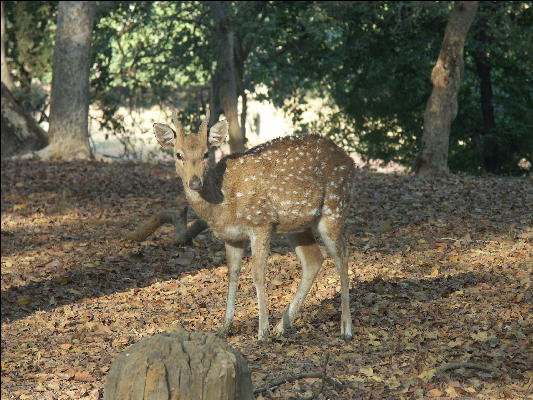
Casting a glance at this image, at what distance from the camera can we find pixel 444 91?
56.1 feet

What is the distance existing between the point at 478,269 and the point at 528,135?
11.5m

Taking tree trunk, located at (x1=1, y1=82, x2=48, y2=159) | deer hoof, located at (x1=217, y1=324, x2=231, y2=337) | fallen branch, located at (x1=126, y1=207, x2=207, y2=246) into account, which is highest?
tree trunk, located at (x1=1, y1=82, x2=48, y2=159)

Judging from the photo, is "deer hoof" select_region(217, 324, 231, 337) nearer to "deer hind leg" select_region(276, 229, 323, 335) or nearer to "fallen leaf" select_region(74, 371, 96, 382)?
"deer hind leg" select_region(276, 229, 323, 335)

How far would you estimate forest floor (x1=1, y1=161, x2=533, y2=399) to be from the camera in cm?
654

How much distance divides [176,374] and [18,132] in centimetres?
1717

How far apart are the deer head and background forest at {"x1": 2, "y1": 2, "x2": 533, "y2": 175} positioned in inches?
441

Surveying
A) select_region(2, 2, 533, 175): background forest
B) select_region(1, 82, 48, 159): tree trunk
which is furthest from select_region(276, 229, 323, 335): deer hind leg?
select_region(1, 82, 48, 159): tree trunk

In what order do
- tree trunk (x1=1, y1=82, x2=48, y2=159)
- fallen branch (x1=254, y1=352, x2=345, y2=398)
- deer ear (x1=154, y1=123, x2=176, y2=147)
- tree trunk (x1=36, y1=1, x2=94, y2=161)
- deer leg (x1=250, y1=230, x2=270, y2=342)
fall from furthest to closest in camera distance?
1. tree trunk (x1=1, y1=82, x2=48, y2=159)
2. tree trunk (x1=36, y1=1, x2=94, y2=161)
3. deer leg (x1=250, y1=230, x2=270, y2=342)
4. deer ear (x1=154, y1=123, x2=176, y2=147)
5. fallen branch (x1=254, y1=352, x2=345, y2=398)

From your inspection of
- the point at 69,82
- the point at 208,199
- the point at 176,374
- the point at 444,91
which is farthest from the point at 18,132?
the point at 176,374

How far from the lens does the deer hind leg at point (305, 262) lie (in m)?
7.89

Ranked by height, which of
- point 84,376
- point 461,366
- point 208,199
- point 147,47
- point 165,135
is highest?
point 147,47

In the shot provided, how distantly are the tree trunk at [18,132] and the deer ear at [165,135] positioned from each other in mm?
13403

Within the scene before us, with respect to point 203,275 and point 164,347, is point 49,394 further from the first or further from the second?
point 203,275

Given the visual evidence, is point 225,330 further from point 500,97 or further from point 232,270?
point 500,97
